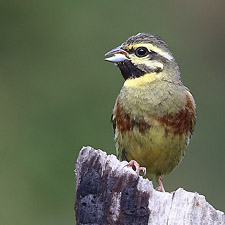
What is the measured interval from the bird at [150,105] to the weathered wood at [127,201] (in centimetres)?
153

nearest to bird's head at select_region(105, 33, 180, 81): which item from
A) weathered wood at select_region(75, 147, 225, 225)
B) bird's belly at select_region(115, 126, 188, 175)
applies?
bird's belly at select_region(115, 126, 188, 175)

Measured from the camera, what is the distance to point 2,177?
33.7ft

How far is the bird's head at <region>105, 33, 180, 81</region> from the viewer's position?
6.92 meters

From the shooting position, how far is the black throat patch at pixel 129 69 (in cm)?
693

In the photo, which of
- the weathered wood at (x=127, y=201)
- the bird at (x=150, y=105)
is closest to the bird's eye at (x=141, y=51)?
the bird at (x=150, y=105)

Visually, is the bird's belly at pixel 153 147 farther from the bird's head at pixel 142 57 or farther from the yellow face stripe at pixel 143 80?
the bird's head at pixel 142 57

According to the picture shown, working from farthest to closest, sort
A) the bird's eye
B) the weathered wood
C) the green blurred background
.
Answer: the green blurred background
the bird's eye
the weathered wood

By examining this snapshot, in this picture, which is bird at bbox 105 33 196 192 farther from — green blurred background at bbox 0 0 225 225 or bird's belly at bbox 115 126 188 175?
green blurred background at bbox 0 0 225 225

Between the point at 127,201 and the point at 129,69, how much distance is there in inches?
77.8

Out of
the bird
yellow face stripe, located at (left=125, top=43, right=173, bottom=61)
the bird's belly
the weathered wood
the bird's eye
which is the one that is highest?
yellow face stripe, located at (left=125, top=43, right=173, bottom=61)

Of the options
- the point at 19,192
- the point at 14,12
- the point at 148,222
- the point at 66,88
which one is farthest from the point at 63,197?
the point at 148,222

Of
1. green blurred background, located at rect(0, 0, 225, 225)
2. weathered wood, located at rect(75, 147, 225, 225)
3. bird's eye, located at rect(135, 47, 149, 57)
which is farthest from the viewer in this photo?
green blurred background, located at rect(0, 0, 225, 225)

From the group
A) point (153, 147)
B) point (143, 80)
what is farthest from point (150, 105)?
point (153, 147)

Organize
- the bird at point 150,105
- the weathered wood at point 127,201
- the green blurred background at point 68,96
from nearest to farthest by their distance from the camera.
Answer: the weathered wood at point 127,201, the bird at point 150,105, the green blurred background at point 68,96
